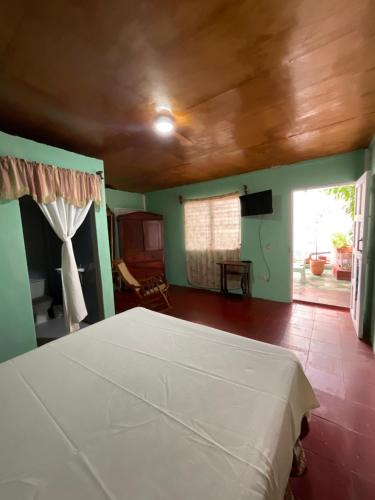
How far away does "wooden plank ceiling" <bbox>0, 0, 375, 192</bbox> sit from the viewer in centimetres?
94

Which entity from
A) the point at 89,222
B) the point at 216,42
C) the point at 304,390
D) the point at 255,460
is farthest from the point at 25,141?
the point at 304,390

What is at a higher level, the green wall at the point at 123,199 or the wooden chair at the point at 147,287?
the green wall at the point at 123,199

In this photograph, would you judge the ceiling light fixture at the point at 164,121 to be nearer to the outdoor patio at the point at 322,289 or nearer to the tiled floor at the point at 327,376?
the tiled floor at the point at 327,376

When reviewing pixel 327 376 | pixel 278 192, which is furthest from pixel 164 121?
pixel 327 376

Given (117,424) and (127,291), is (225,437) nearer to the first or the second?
(117,424)

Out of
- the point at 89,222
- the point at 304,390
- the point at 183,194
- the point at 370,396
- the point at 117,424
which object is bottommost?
the point at 370,396

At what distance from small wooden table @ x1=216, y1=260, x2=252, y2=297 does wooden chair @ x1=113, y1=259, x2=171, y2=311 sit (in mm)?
1188

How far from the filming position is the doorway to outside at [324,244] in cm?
402

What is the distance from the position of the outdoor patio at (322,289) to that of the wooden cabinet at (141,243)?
9.47 feet

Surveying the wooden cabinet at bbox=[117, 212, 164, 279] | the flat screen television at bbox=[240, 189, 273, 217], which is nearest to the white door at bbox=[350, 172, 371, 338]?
the flat screen television at bbox=[240, 189, 273, 217]

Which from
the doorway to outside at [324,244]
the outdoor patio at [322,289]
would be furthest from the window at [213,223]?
the outdoor patio at [322,289]

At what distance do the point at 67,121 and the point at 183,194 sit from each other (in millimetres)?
3021

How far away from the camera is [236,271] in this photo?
13.4 feet

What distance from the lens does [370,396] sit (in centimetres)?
161
